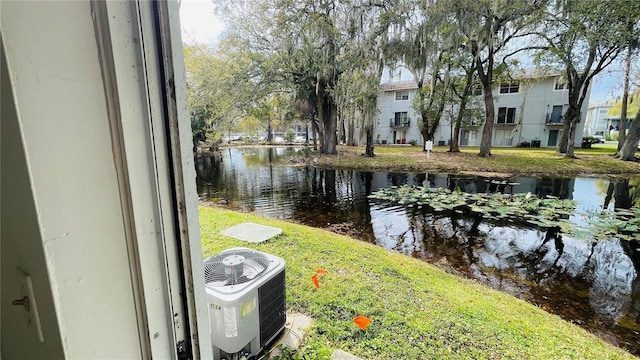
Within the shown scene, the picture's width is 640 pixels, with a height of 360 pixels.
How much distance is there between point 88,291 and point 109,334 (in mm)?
108

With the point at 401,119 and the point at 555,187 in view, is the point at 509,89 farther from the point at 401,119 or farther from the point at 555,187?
the point at 555,187

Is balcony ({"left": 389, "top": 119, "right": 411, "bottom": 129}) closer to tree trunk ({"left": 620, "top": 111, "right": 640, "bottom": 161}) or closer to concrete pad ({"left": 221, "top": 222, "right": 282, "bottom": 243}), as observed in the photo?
tree trunk ({"left": 620, "top": 111, "right": 640, "bottom": 161})

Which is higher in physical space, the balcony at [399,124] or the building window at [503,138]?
the balcony at [399,124]

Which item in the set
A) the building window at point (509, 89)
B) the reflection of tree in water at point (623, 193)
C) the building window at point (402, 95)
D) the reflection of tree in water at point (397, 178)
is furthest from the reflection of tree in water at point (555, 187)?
the building window at point (402, 95)

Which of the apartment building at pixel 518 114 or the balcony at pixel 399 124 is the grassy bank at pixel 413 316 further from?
the balcony at pixel 399 124

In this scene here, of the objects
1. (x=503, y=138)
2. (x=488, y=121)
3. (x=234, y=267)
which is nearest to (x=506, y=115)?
(x=503, y=138)

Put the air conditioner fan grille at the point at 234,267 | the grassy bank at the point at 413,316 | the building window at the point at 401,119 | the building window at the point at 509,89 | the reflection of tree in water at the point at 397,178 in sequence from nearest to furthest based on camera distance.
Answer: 1. the air conditioner fan grille at the point at 234,267
2. the grassy bank at the point at 413,316
3. the reflection of tree in water at the point at 397,178
4. the building window at the point at 509,89
5. the building window at the point at 401,119

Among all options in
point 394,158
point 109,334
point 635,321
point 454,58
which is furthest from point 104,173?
point 454,58

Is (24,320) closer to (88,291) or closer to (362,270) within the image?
(88,291)

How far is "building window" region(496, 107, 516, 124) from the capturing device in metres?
21.3

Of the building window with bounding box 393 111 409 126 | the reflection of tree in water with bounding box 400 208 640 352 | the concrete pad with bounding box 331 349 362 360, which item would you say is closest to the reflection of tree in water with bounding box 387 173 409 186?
the reflection of tree in water with bounding box 400 208 640 352

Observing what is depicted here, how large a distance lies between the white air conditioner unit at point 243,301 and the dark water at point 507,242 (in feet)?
9.40

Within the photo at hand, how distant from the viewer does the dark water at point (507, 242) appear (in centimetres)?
304

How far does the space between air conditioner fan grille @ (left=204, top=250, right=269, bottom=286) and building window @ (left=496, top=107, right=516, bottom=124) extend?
82.1 feet
